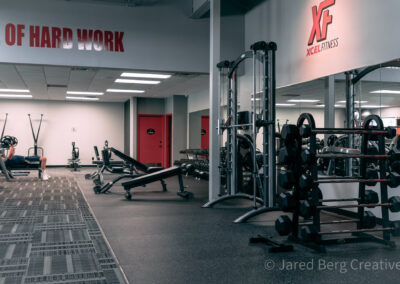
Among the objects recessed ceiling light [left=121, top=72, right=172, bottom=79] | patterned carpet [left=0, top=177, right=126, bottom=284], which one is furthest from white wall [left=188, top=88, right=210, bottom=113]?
patterned carpet [left=0, top=177, right=126, bottom=284]

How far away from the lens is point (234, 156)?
213 inches

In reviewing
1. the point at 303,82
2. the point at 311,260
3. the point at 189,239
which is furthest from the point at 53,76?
the point at 311,260

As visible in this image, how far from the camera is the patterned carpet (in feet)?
8.91

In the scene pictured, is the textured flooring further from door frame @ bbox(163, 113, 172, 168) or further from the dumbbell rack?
door frame @ bbox(163, 113, 172, 168)

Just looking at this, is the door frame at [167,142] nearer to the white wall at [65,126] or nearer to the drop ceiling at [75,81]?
the drop ceiling at [75,81]

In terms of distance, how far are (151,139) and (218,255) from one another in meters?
10.7

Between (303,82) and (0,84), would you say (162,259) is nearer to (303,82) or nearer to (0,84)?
(303,82)

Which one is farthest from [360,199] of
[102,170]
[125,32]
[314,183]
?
[102,170]

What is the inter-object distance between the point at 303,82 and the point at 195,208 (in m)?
2.32

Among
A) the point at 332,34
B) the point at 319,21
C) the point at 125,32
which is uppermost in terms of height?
the point at 125,32

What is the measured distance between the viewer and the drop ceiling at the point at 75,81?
25.4ft

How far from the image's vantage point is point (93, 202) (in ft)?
19.6

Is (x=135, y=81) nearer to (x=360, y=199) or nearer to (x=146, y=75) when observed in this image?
(x=146, y=75)

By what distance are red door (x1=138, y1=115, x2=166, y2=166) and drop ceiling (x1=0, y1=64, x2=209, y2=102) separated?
1612mm
